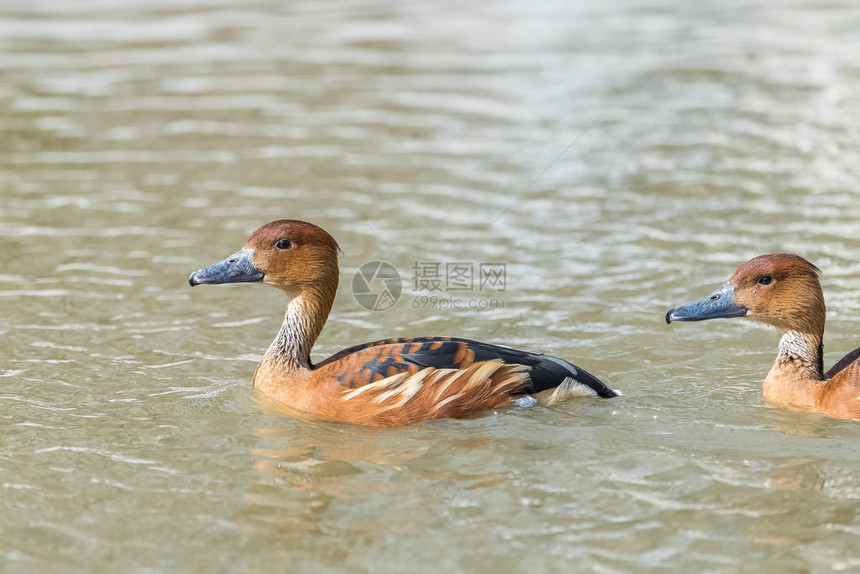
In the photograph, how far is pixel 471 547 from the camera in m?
5.64

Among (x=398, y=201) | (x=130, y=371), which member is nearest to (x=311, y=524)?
(x=130, y=371)

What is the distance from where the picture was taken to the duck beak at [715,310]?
24.8 ft

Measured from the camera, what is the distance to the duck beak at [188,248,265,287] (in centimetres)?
762

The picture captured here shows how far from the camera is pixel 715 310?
7562mm

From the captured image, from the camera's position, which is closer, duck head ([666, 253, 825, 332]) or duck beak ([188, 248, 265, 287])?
duck head ([666, 253, 825, 332])

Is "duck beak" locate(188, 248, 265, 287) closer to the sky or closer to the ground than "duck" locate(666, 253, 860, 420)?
closer to the sky

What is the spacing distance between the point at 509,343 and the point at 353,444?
2229 millimetres

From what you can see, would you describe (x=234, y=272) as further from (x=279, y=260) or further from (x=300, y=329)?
(x=300, y=329)

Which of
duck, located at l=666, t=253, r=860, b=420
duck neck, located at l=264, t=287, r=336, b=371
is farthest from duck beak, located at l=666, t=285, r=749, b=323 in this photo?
duck neck, located at l=264, t=287, r=336, b=371
